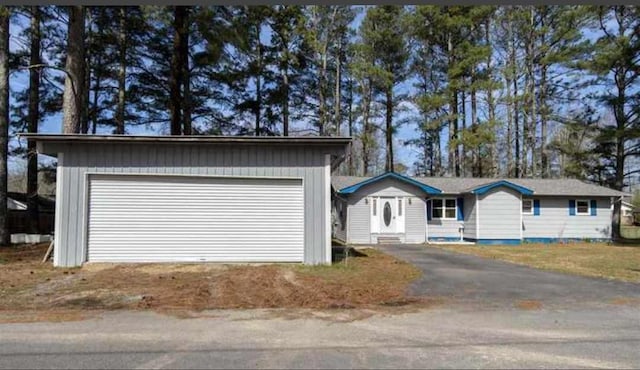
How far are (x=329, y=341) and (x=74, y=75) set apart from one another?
42.8ft

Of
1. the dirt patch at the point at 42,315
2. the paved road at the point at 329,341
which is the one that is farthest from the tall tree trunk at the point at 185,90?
the paved road at the point at 329,341

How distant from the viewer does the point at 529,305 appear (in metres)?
→ 7.47

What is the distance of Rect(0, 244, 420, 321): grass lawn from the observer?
7.28m

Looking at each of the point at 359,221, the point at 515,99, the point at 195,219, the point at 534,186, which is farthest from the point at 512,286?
the point at 515,99

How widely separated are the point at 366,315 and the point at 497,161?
31.8 m

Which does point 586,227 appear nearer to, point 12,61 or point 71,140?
point 71,140

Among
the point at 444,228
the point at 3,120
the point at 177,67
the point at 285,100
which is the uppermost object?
the point at 285,100

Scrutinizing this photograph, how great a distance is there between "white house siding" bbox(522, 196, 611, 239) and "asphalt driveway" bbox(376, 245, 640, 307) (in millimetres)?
11319

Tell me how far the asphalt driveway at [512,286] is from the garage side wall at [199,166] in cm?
311

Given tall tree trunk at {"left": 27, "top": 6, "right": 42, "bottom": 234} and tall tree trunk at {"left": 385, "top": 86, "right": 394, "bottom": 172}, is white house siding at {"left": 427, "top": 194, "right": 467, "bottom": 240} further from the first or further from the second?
tall tree trunk at {"left": 27, "top": 6, "right": 42, "bottom": 234}

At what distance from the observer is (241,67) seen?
24.9 metres

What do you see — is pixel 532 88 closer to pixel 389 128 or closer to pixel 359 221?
pixel 389 128

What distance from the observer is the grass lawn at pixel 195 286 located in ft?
23.9

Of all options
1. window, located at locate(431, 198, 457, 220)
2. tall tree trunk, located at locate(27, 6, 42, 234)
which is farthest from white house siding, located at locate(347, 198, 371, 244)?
tall tree trunk, located at locate(27, 6, 42, 234)
